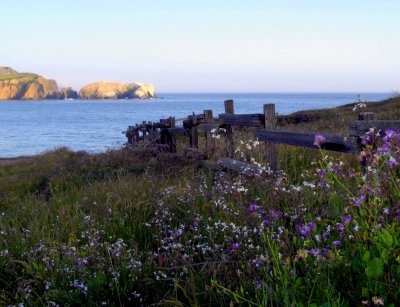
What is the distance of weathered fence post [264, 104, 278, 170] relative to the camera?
7.97m

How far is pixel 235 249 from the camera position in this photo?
3.26m

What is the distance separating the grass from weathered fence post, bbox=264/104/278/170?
169 centimetres

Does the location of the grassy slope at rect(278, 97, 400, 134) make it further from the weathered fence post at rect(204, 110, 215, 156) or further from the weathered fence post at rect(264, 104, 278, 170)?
the weathered fence post at rect(264, 104, 278, 170)

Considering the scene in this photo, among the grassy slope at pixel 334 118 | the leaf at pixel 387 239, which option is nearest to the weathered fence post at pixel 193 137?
the grassy slope at pixel 334 118

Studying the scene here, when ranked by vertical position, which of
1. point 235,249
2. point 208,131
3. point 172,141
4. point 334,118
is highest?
point 208,131

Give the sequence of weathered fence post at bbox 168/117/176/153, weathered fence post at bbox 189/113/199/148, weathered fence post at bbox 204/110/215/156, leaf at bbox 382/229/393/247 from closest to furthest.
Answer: leaf at bbox 382/229/393/247 < weathered fence post at bbox 204/110/215/156 < weathered fence post at bbox 189/113/199/148 < weathered fence post at bbox 168/117/176/153

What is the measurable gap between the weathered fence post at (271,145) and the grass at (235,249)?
1.69 meters

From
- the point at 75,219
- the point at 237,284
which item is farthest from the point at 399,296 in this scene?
the point at 75,219

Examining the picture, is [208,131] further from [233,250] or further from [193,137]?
[233,250]

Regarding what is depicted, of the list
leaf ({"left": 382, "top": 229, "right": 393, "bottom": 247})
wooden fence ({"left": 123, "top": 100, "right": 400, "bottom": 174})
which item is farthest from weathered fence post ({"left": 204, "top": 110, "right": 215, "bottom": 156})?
leaf ({"left": 382, "top": 229, "right": 393, "bottom": 247})

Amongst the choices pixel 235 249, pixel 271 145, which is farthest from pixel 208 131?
pixel 235 249

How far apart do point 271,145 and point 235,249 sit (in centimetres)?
491

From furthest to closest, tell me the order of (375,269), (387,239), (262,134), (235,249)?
1. (262,134)
2. (235,249)
3. (387,239)
4. (375,269)

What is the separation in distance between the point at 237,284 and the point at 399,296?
3.36 ft
